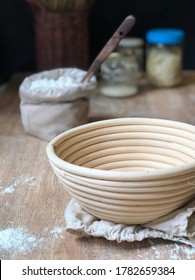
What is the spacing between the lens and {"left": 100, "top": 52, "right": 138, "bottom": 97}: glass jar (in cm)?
124

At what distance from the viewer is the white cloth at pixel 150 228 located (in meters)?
0.57

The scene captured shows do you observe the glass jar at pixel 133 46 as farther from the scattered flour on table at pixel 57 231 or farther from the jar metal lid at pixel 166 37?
the scattered flour on table at pixel 57 231

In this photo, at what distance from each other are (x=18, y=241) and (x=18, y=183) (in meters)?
0.17

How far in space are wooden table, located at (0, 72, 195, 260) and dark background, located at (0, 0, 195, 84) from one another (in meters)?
0.33

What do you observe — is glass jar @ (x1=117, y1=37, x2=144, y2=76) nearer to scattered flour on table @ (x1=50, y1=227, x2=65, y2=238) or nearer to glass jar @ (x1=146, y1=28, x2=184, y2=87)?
glass jar @ (x1=146, y1=28, x2=184, y2=87)

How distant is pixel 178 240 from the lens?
580mm

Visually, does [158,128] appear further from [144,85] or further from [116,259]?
[144,85]

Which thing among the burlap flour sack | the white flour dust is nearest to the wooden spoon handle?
the burlap flour sack

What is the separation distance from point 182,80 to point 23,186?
759 millimetres

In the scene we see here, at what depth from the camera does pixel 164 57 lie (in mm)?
1259

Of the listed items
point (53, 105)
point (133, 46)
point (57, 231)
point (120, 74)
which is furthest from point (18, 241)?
point (133, 46)

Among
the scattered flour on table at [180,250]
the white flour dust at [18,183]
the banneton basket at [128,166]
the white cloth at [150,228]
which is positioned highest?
the banneton basket at [128,166]

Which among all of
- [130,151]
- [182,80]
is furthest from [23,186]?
[182,80]

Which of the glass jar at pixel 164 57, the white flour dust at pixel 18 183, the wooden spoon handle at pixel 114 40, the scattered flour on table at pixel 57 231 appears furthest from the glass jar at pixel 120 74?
A: the scattered flour on table at pixel 57 231
